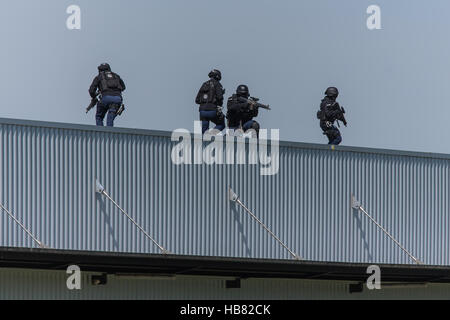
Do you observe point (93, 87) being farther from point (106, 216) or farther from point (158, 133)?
point (106, 216)

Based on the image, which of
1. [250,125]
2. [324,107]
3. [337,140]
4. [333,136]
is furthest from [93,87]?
[337,140]

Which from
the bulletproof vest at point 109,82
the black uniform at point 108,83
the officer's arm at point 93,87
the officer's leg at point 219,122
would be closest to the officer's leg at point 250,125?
the officer's leg at point 219,122

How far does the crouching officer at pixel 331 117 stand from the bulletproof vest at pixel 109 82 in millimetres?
5594

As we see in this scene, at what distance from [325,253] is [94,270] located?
5947 mm

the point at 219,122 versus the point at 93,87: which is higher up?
the point at 93,87

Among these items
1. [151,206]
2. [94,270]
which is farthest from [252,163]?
[94,270]

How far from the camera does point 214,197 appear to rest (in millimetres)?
29172

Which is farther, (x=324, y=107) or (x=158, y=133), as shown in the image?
(x=324, y=107)

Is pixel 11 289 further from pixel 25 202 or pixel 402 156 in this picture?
pixel 402 156

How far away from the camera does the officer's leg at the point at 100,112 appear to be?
98.8 feet

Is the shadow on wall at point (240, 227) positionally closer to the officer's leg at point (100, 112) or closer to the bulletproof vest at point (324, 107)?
the officer's leg at point (100, 112)

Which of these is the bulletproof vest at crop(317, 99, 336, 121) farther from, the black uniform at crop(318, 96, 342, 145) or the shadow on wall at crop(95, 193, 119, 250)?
the shadow on wall at crop(95, 193, 119, 250)

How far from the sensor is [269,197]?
98.1 feet

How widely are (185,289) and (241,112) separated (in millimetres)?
5189
